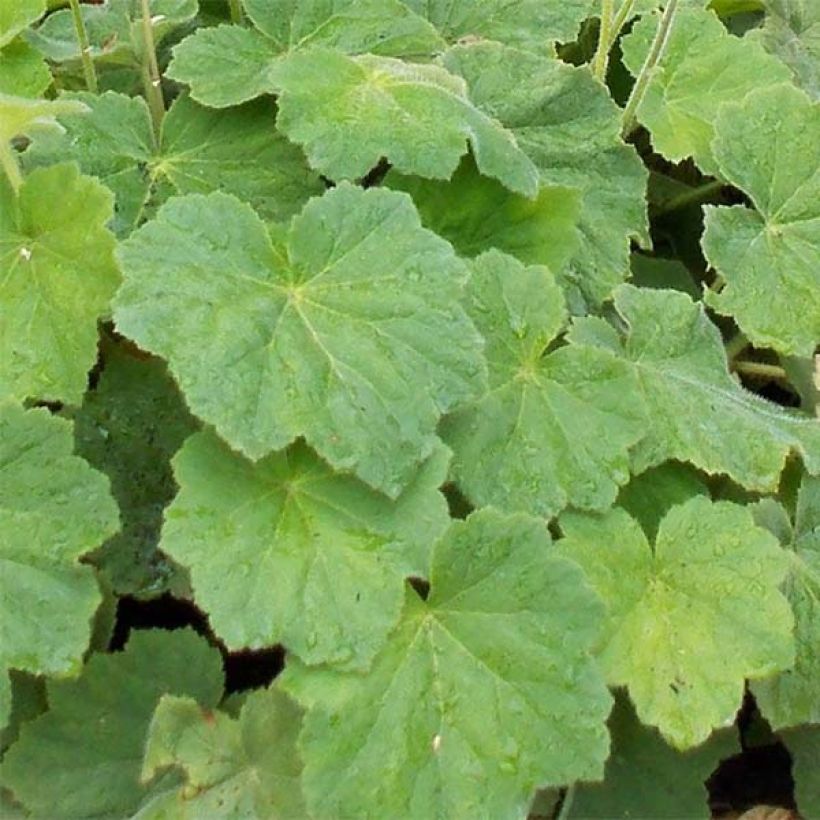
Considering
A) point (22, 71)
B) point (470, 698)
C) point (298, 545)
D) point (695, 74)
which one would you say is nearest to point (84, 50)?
point (22, 71)

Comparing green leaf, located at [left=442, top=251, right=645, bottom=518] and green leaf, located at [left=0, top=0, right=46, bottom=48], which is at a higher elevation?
green leaf, located at [left=0, top=0, right=46, bottom=48]

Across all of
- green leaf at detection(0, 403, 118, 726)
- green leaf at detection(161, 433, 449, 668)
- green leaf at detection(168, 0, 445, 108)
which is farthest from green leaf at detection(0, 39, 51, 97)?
green leaf at detection(161, 433, 449, 668)

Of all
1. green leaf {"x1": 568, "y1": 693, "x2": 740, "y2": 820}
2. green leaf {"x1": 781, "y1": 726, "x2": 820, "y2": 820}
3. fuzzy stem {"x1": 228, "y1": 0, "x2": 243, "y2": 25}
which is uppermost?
fuzzy stem {"x1": 228, "y1": 0, "x2": 243, "y2": 25}

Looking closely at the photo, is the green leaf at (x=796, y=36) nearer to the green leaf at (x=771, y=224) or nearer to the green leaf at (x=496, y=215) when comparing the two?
the green leaf at (x=771, y=224)

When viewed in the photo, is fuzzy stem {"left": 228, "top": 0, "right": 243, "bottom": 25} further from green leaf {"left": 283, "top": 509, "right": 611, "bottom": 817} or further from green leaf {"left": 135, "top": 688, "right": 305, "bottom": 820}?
green leaf {"left": 135, "top": 688, "right": 305, "bottom": 820}

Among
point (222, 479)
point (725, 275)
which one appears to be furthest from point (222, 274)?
point (725, 275)

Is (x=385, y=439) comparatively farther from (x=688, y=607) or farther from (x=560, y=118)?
(x=560, y=118)

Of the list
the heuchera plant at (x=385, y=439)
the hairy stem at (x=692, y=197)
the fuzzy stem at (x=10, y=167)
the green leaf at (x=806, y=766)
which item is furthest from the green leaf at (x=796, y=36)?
the fuzzy stem at (x=10, y=167)
